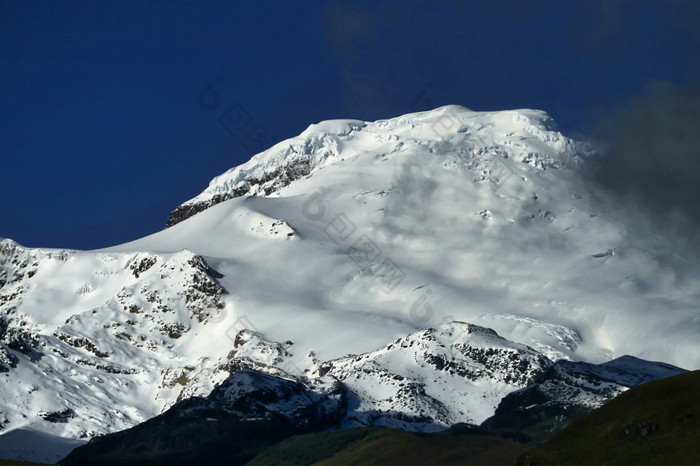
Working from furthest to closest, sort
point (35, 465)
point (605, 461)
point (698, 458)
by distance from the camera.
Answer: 1. point (35, 465)
2. point (605, 461)
3. point (698, 458)

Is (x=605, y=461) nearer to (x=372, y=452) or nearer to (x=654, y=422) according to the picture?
(x=654, y=422)

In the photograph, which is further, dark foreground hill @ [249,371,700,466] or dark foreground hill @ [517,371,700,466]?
dark foreground hill @ [517,371,700,466]

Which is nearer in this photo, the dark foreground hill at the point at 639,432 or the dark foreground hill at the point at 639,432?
the dark foreground hill at the point at 639,432

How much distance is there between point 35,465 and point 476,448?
72.5 m

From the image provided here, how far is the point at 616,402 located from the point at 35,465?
238 ft

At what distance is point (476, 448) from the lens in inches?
7648

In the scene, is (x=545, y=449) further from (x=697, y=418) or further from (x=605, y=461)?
(x=697, y=418)

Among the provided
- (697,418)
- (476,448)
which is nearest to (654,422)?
(697,418)

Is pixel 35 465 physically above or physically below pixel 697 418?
below

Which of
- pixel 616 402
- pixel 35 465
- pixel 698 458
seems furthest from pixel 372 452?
pixel 698 458

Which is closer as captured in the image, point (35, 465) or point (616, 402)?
point (616, 402)

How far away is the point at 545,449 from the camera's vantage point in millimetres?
128125

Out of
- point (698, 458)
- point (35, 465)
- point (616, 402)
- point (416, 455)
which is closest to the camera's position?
point (698, 458)

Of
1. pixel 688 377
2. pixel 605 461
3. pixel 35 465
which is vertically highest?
pixel 688 377
